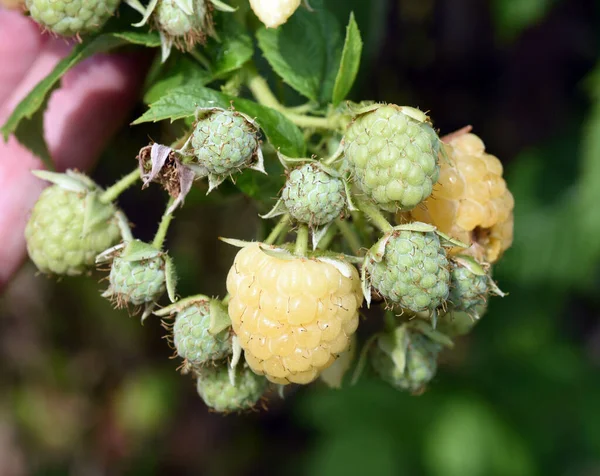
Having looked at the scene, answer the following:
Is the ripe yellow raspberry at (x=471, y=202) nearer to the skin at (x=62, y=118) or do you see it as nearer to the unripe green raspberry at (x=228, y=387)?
the unripe green raspberry at (x=228, y=387)

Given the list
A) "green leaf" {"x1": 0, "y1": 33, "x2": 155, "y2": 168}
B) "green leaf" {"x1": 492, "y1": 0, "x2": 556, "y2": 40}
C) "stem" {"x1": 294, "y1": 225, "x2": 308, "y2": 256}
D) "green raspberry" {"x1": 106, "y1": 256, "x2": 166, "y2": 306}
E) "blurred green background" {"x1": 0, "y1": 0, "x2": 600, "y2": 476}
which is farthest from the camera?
"blurred green background" {"x1": 0, "y1": 0, "x2": 600, "y2": 476}

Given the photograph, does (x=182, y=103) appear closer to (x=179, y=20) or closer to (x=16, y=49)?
(x=179, y=20)

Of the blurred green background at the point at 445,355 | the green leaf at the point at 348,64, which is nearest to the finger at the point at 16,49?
the blurred green background at the point at 445,355

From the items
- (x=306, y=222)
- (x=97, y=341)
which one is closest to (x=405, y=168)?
(x=306, y=222)

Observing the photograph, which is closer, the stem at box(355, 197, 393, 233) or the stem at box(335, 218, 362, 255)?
the stem at box(355, 197, 393, 233)

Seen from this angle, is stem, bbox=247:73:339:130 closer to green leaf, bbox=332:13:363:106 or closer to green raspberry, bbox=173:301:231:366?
green leaf, bbox=332:13:363:106

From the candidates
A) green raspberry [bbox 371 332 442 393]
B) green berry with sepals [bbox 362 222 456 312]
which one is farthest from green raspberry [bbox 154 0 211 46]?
green raspberry [bbox 371 332 442 393]
